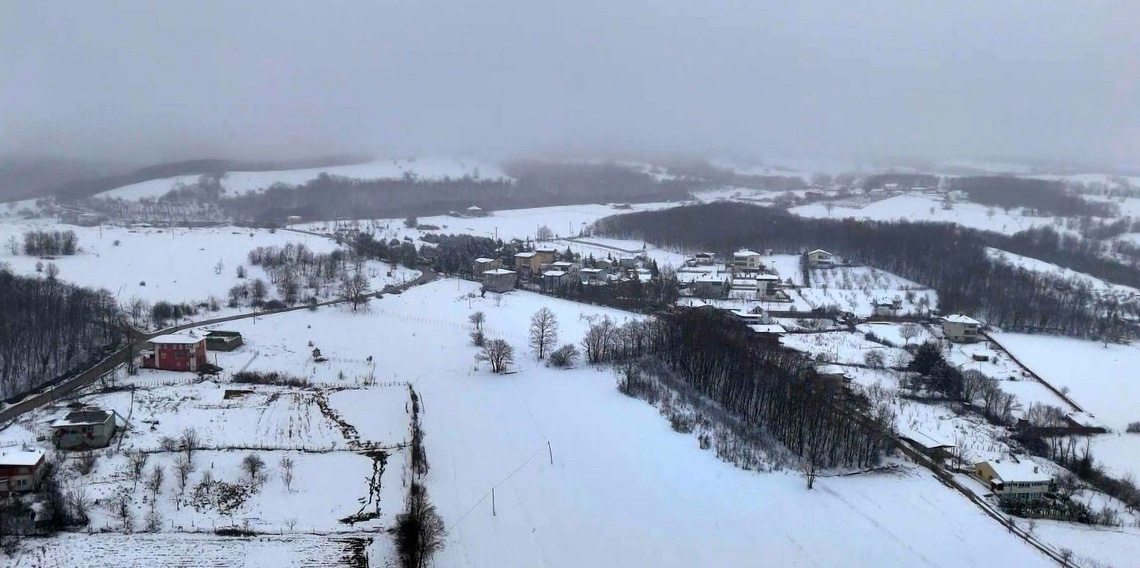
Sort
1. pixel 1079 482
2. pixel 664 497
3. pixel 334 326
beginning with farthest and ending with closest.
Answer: pixel 334 326
pixel 1079 482
pixel 664 497

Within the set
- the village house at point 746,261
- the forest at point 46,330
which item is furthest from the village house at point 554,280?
the forest at point 46,330

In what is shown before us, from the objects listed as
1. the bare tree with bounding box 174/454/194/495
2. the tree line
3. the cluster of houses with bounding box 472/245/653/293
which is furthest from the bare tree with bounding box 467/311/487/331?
the tree line

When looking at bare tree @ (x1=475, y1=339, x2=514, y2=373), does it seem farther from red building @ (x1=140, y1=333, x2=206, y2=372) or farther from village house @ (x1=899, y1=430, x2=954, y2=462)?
village house @ (x1=899, y1=430, x2=954, y2=462)

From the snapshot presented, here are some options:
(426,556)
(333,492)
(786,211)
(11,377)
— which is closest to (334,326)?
(11,377)

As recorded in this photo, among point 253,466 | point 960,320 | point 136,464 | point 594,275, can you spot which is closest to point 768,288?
point 594,275

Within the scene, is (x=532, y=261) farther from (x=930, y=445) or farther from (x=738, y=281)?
(x=930, y=445)

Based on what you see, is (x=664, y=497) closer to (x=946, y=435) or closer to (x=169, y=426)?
(x=946, y=435)
